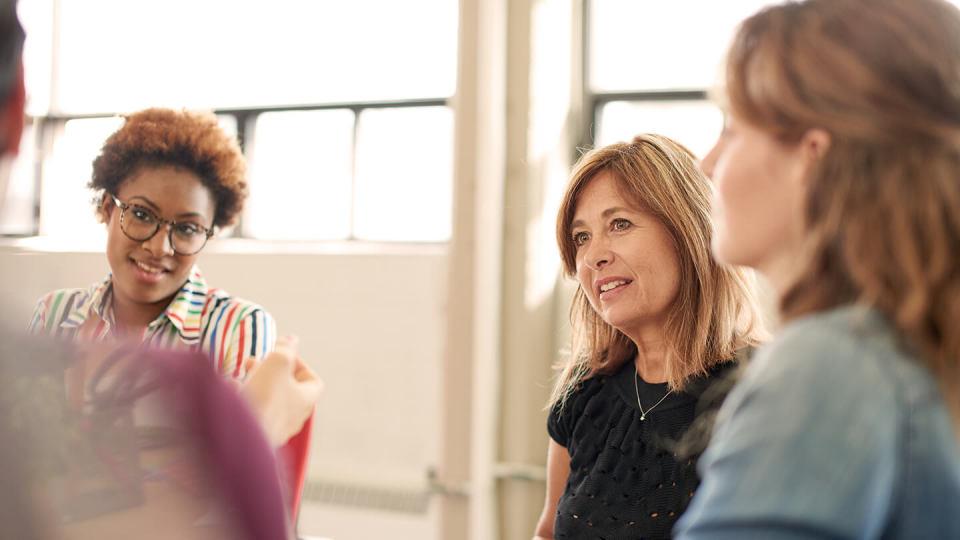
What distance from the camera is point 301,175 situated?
421 cm

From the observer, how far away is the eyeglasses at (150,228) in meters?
2.05

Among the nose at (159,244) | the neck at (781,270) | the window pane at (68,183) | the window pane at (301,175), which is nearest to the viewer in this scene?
the neck at (781,270)

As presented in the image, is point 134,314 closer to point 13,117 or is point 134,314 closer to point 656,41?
point 13,117

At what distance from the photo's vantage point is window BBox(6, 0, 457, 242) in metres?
3.97

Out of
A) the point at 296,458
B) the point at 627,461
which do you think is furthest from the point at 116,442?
the point at 627,461

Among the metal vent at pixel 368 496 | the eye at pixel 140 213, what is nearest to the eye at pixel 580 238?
the eye at pixel 140 213

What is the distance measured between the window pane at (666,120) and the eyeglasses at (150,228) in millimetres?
1752

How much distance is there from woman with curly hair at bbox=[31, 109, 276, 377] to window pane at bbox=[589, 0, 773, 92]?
184 centimetres

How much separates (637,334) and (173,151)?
1.13m

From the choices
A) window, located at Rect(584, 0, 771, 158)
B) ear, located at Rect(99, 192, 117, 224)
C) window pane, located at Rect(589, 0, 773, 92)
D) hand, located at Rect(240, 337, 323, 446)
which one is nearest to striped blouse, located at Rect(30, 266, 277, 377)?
ear, located at Rect(99, 192, 117, 224)

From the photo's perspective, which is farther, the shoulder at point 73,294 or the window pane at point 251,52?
the window pane at point 251,52

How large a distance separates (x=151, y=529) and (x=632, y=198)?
137 centimetres

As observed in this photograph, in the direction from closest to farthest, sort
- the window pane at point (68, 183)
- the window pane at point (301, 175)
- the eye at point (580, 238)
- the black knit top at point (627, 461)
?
the black knit top at point (627, 461), the eye at point (580, 238), the window pane at point (301, 175), the window pane at point (68, 183)

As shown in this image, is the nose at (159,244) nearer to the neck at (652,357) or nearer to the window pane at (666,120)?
the neck at (652,357)
